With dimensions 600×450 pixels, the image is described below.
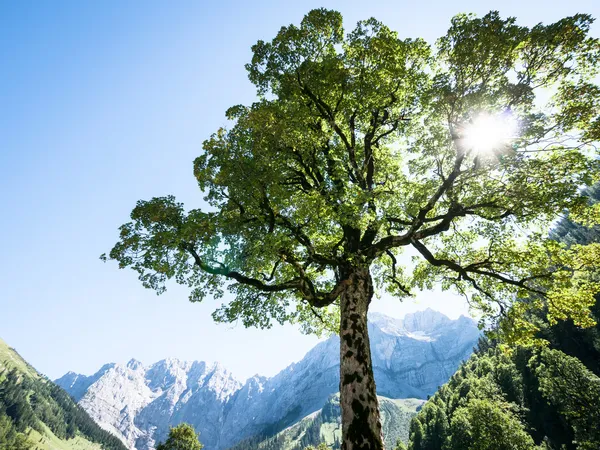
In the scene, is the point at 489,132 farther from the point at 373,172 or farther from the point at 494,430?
the point at 494,430

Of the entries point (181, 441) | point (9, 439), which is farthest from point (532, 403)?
point (9, 439)

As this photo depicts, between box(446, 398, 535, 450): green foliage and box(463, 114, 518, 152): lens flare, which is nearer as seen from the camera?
box(463, 114, 518, 152): lens flare

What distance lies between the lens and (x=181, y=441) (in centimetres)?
4878

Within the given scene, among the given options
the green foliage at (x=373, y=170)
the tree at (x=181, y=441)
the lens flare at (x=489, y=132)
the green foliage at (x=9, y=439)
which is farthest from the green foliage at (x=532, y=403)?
the green foliage at (x=9, y=439)

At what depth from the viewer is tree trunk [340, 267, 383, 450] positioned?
8586 mm

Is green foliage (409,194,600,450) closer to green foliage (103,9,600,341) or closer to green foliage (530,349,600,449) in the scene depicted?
green foliage (530,349,600,449)

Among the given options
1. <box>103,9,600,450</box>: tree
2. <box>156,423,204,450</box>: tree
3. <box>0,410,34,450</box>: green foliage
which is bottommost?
<box>0,410,34,450</box>: green foliage

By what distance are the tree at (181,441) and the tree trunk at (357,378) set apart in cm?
5249

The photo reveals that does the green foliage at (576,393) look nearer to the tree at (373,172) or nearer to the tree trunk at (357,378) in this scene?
the tree at (373,172)

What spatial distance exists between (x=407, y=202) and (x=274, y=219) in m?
6.09

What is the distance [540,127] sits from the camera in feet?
37.2

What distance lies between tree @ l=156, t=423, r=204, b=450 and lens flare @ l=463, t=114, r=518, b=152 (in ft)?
192

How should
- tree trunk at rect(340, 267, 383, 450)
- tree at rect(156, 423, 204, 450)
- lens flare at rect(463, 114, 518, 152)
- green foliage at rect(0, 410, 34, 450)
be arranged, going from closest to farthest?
tree trunk at rect(340, 267, 383, 450) < lens flare at rect(463, 114, 518, 152) < tree at rect(156, 423, 204, 450) < green foliage at rect(0, 410, 34, 450)

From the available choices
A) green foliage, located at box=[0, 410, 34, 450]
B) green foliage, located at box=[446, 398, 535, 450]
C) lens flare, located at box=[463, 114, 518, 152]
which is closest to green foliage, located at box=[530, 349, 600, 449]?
green foliage, located at box=[446, 398, 535, 450]
